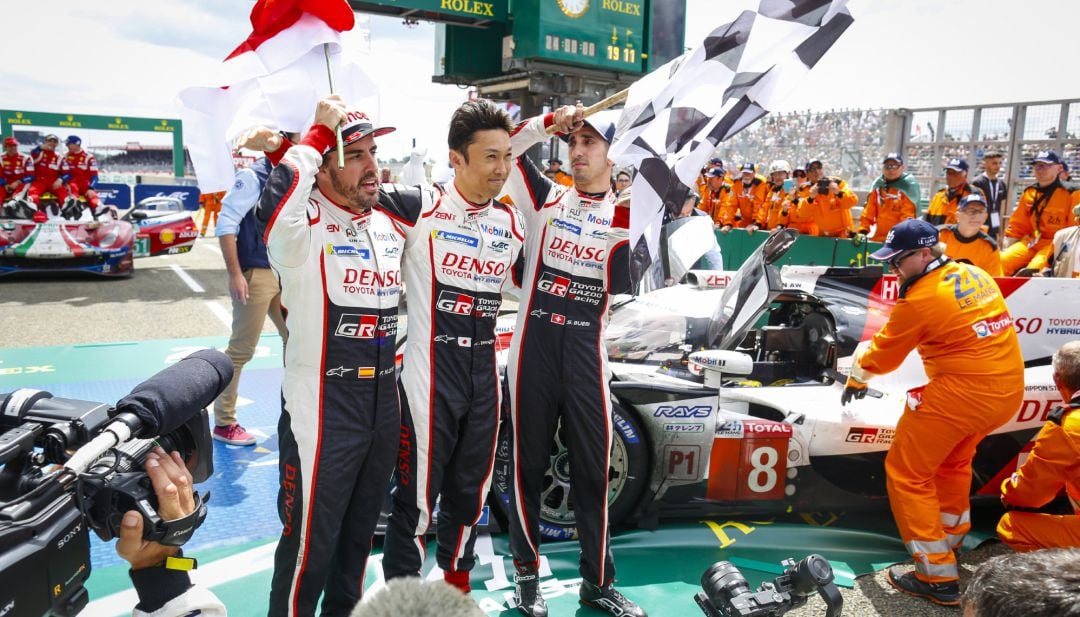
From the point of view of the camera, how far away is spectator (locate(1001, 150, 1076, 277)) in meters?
7.40

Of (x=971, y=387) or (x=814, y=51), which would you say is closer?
(x=814, y=51)

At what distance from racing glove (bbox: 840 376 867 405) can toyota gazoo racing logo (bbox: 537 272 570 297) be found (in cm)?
165

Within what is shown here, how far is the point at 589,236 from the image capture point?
3.10 meters

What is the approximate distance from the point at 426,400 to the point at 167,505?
1185 mm

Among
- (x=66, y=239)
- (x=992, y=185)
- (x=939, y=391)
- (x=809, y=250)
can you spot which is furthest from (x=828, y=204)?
(x=66, y=239)

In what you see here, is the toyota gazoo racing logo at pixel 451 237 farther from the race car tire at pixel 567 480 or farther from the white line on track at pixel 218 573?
the white line on track at pixel 218 573

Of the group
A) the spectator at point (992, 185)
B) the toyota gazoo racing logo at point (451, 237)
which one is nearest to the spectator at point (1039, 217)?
the spectator at point (992, 185)

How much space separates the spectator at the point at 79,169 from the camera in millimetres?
12328

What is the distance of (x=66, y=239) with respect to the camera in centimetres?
1053

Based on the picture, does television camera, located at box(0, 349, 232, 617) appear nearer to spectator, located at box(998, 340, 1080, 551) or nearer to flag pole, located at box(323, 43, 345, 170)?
flag pole, located at box(323, 43, 345, 170)

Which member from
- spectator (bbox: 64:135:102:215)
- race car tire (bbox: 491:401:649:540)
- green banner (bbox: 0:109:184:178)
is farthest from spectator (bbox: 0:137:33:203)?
green banner (bbox: 0:109:184:178)

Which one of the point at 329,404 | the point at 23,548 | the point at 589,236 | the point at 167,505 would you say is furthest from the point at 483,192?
the point at 23,548

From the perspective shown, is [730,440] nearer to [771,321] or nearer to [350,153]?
[771,321]

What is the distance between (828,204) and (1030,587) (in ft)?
32.8
